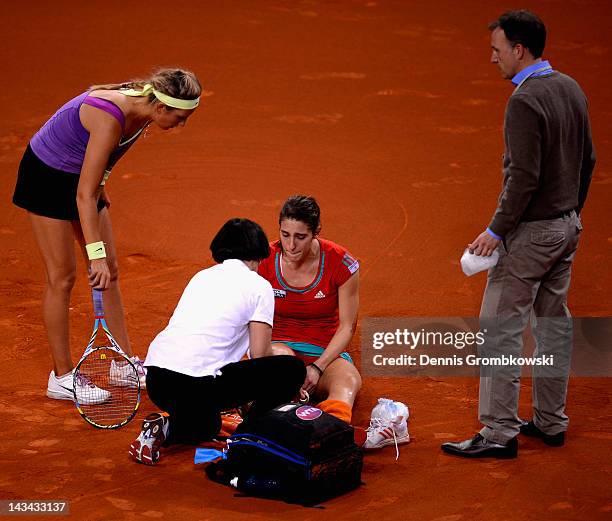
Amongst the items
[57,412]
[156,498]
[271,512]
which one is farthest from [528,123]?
[57,412]

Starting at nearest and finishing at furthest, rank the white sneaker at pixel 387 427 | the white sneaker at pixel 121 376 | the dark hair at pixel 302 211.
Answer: the white sneaker at pixel 387 427
the dark hair at pixel 302 211
the white sneaker at pixel 121 376

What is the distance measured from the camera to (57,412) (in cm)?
534

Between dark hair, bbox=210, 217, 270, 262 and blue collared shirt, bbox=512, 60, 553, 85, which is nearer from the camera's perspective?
blue collared shirt, bbox=512, 60, 553, 85

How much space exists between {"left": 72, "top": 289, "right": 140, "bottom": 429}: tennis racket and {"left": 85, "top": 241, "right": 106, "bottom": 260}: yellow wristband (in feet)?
0.56

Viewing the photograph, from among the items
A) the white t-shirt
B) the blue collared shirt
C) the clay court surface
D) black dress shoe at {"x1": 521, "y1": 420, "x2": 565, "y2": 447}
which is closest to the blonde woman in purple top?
the clay court surface

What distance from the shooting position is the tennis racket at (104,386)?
5047 mm

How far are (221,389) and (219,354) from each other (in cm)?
16

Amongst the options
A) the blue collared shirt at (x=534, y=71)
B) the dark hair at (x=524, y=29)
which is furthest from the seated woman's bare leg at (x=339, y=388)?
the dark hair at (x=524, y=29)

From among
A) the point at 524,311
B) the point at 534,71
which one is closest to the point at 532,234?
the point at 524,311

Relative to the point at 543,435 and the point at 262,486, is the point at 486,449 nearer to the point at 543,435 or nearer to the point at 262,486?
the point at 543,435

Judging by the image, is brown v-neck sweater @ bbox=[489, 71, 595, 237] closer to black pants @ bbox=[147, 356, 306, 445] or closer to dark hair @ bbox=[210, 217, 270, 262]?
dark hair @ bbox=[210, 217, 270, 262]

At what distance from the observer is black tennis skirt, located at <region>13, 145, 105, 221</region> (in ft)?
17.5

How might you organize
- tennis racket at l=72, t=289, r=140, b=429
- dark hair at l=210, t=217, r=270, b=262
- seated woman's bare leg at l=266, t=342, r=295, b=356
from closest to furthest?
dark hair at l=210, t=217, r=270, b=262, tennis racket at l=72, t=289, r=140, b=429, seated woman's bare leg at l=266, t=342, r=295, b=356

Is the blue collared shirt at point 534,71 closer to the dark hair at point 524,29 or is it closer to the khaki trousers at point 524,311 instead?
the dark hair at point 524,29
